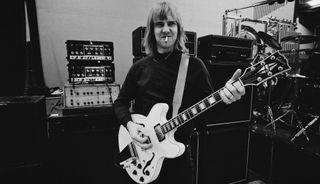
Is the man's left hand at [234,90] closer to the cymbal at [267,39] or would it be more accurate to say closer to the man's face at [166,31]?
the man's face at [166,31]

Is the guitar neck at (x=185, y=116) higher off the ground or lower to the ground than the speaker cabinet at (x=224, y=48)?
lower

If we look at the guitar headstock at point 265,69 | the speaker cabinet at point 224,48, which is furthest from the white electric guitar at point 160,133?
the speaker cabinet at point 224,48

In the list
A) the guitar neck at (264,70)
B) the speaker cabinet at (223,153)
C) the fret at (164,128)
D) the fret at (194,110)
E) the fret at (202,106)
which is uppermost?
the guitar neck at (264,70)

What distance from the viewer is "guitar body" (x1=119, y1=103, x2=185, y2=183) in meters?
1.17

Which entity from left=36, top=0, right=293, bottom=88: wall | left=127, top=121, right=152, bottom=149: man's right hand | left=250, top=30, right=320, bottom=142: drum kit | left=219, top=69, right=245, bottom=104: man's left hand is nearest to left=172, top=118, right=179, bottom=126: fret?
left=127, top=121, right=152, bottom=149: man's right hand

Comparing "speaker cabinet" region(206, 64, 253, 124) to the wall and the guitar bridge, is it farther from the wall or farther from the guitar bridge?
the wall

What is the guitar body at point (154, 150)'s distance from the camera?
117 centimetres

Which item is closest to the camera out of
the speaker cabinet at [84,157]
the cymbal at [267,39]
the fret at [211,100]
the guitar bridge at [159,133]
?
the fret at [211,100]

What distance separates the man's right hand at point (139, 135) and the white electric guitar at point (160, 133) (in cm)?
3

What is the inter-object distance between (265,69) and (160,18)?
2.27 ft

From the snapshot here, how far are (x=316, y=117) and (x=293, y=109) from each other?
0.46m

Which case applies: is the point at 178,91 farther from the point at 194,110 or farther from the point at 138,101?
the point at 138,101

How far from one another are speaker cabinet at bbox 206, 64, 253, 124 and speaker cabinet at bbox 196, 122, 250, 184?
0.23ft

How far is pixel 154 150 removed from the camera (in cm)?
124
